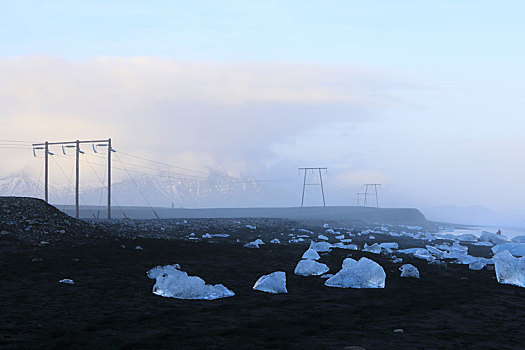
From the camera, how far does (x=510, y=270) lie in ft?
32.5

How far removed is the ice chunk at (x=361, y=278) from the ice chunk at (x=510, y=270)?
2.68 meters

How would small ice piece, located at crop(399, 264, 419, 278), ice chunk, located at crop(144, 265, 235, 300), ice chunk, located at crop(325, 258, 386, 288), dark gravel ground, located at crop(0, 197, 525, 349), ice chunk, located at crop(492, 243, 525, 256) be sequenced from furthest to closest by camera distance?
ice chunk, located at crop(492, 243, 525, 256)
small ice piece, located at crop(399, 264, 419, 278)
ice chunk, located at crop(325, 258, 386, 288)
ice chunk, located at crop(144, 265, 235, 300)
dark gravel ground, located at crop(0, 197, 525, 349)

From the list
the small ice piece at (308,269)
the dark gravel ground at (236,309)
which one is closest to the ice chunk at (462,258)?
the dark gravel ground at (236,309)

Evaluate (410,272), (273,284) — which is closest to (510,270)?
(410,272)

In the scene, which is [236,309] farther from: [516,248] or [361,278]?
[516,248]

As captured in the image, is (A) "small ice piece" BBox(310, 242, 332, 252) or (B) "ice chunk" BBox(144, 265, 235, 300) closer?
(B) "ice chunk" BBox(144, 265, 235, 300)

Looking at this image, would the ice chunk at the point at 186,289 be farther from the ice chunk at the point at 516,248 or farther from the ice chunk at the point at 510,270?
the ice chunk at the point at 516,248

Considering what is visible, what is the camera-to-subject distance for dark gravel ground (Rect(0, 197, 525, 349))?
5.34 m

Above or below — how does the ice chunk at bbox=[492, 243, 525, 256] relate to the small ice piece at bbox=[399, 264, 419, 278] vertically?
below

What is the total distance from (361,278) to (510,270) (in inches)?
127

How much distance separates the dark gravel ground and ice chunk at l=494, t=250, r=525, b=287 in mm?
429

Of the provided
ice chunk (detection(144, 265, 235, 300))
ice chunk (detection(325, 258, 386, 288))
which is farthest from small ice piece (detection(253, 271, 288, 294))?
ice chunk (detection(325, 258, 386, 288))

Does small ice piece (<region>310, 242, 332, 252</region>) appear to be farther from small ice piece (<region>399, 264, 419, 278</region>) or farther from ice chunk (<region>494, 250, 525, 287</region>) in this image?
ice chunk (<region>494, 250, 525, 287</region>)

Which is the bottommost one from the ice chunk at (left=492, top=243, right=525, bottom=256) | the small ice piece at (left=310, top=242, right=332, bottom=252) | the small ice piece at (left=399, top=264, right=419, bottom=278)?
the ice chunk at (left=492, top=243, right=525, bottom=256)
